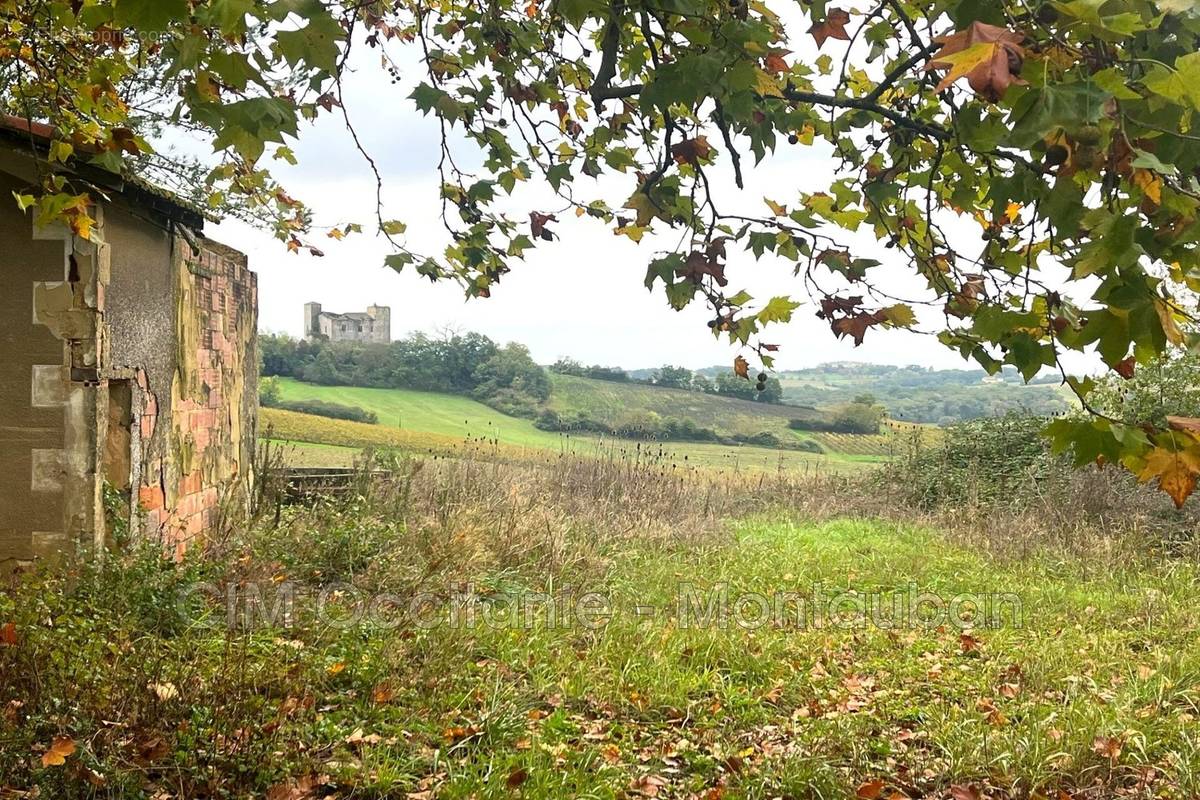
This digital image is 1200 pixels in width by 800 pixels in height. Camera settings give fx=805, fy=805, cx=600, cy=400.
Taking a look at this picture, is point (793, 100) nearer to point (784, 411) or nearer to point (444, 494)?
point (444, 494)

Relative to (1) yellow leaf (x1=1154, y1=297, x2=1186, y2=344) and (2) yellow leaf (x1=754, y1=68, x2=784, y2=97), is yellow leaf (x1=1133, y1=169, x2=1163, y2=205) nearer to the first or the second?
(1) yellow leaf (x1=1154, y1=297, x2=1186, y2=344)

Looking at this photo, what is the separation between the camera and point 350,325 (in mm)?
Result: 25156

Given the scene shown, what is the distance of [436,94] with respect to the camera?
3.12 metres

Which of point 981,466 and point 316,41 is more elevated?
point 316,41

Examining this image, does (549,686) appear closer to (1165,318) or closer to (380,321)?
(1165,318)

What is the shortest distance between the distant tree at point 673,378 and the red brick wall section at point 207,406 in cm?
1687

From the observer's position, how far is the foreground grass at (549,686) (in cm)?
327

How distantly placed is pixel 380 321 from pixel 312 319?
7.19ft

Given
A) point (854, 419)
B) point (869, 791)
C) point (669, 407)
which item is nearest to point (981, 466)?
point (854, 419)

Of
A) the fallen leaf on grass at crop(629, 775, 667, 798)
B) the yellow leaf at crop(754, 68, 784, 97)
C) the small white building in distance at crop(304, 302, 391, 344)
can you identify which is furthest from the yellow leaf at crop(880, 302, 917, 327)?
the small white building in distance at crop(304, 302, 391, 344)

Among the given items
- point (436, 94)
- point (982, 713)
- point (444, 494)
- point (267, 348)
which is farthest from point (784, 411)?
point (436, 94)

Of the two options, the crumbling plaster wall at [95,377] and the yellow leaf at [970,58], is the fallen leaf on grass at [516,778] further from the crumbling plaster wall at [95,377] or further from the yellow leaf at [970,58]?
the crumbling plaster wall at [95,377]

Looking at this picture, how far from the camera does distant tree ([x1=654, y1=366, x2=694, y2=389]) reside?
24.2 m

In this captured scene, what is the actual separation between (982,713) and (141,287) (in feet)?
19.1
